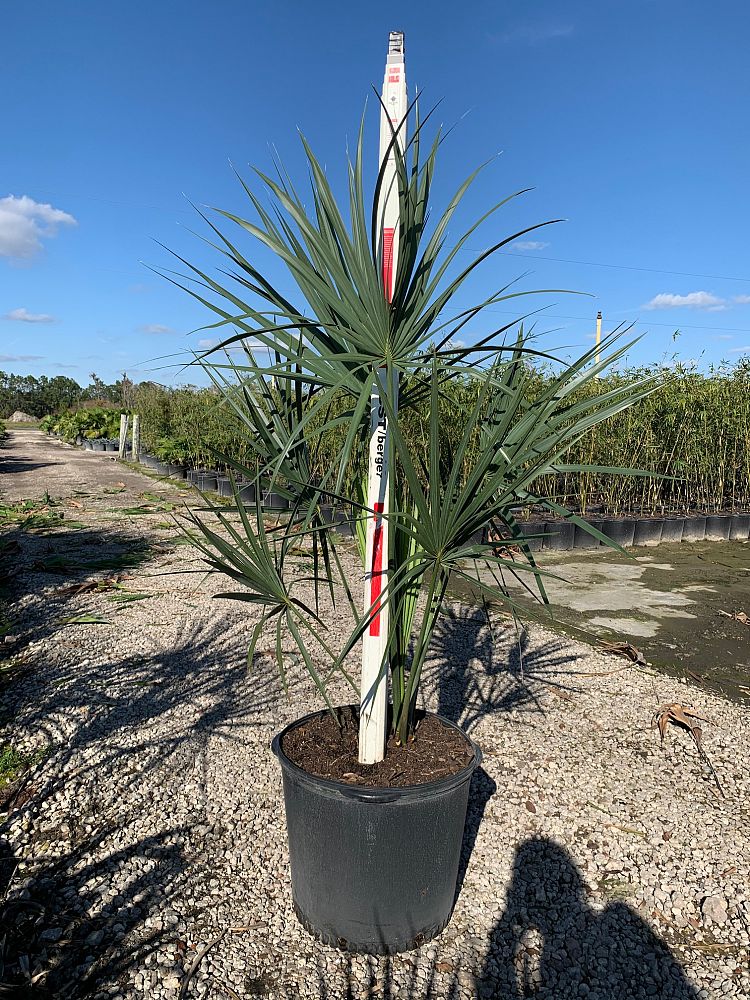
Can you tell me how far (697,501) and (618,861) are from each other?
6.80 meters

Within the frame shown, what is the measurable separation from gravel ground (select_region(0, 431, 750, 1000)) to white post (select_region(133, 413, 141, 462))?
11638 millimetres

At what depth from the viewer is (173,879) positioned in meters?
1.82

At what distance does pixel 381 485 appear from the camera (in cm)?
165

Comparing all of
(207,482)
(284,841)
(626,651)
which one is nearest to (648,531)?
(626,651)

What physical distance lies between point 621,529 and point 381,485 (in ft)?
18.5

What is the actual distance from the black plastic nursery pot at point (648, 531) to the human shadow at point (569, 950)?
213 inches

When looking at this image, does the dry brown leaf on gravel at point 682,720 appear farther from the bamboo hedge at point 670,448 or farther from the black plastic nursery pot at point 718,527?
the black plastic nursery pot at point 718,527

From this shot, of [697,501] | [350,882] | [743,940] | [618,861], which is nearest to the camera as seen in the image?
[350,882]

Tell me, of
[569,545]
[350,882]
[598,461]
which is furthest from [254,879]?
[598,461]

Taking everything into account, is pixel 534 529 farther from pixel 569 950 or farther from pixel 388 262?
pixel 388 262

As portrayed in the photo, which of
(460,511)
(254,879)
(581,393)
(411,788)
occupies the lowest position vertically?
(254,879)

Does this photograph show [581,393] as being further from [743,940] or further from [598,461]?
[743,940]

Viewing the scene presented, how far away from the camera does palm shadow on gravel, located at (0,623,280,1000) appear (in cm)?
156

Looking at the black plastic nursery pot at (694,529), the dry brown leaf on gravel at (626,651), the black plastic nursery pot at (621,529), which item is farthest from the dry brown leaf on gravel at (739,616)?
the black plastic nursery pot at (694,529)
